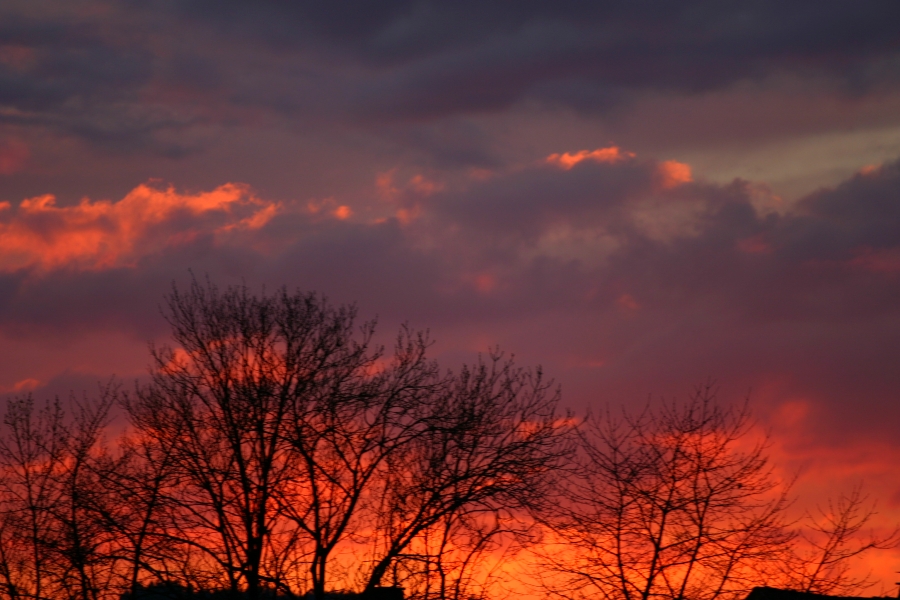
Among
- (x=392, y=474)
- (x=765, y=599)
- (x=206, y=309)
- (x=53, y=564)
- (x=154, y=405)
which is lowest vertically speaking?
(x=765, y=599)

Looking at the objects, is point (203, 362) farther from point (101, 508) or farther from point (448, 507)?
point (448, 507)

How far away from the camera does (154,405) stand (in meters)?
26.6

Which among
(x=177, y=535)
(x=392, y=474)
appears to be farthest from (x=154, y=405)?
(x=392, y=474)

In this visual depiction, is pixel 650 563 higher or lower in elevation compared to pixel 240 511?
lower

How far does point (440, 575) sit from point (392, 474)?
127 inches

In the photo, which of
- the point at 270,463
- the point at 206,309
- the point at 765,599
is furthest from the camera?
the point at 765,599

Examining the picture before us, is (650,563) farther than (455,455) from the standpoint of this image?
No

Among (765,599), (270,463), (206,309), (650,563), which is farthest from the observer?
(765,599)

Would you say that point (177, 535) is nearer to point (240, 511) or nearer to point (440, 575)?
point (240, 511)

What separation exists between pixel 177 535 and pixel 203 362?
15.9ft

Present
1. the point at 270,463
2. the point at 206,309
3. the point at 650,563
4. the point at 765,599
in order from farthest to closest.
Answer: the point at 765,599
the point at 206,309
the point at 270,463
the point at 650,563

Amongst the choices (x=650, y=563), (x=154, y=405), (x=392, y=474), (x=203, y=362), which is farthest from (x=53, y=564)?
(x=650, y=563)

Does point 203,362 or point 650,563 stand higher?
point 203,362

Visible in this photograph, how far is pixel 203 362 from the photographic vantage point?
27.0m
